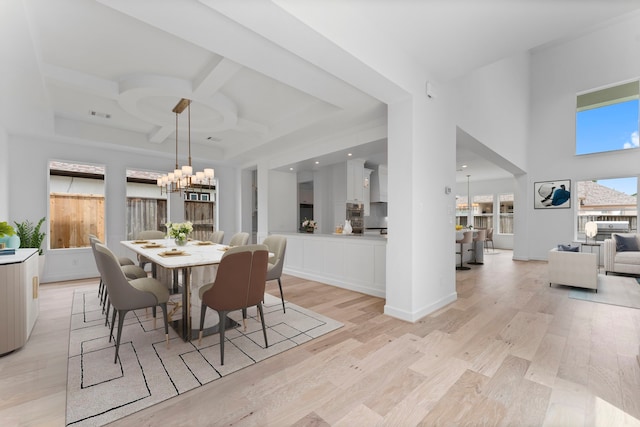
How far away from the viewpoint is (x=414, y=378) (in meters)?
2.05

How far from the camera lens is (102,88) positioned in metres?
3.42

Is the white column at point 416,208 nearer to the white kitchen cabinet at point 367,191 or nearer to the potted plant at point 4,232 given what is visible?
the white kitchen cabinet at point 367,191

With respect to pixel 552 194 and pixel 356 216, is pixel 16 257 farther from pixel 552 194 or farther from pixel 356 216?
pixel 552 194

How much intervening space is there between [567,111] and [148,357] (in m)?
10.1

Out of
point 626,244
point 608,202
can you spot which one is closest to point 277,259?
point 626,244

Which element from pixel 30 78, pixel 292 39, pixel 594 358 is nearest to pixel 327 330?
pixel 594 358

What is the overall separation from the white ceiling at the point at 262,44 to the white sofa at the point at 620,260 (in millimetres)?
4770

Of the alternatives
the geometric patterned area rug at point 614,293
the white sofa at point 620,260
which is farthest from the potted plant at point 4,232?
the white sofa at point 620,260

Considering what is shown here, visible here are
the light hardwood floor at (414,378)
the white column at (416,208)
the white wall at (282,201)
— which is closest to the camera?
the light hardwood floor at (414,378)

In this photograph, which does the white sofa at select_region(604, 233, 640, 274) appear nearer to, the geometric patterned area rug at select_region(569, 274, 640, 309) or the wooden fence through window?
the geometric patterned area rug at select_region(569, 274, 640, 309)

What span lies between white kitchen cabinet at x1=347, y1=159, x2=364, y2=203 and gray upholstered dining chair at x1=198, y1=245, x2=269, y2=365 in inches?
162

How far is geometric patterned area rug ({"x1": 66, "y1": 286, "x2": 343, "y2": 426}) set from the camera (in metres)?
1.79

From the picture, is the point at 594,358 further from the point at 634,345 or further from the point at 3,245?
the point at 3,245

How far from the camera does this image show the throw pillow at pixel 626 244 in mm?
5652
